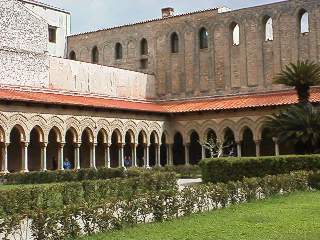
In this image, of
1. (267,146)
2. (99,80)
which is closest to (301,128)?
(267,146)

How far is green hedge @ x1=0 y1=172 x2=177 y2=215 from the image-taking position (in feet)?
48.9

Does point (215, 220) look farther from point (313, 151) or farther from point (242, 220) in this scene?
point (313, 151)

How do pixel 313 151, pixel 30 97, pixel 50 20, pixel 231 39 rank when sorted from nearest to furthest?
pixel 313 151
pixel 30 97
pixel 231 39
pixel 50 20

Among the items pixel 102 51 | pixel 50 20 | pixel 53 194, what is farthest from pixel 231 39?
pixel 53 194

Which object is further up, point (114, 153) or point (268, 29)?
point (268, 29)

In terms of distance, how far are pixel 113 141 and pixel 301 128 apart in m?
15.0

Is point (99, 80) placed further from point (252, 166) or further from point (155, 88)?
point (252, 166)

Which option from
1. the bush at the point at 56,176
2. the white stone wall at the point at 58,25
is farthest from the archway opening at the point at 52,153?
the white stone wall at the point at 58,25

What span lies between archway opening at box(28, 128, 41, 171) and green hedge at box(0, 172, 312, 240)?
20.8 metres

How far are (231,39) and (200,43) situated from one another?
277 centimetres

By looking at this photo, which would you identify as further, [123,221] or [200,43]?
[200,43]

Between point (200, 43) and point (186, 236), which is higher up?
point (200, 43)

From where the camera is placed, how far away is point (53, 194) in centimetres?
1681

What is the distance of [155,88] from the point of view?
46.0m
